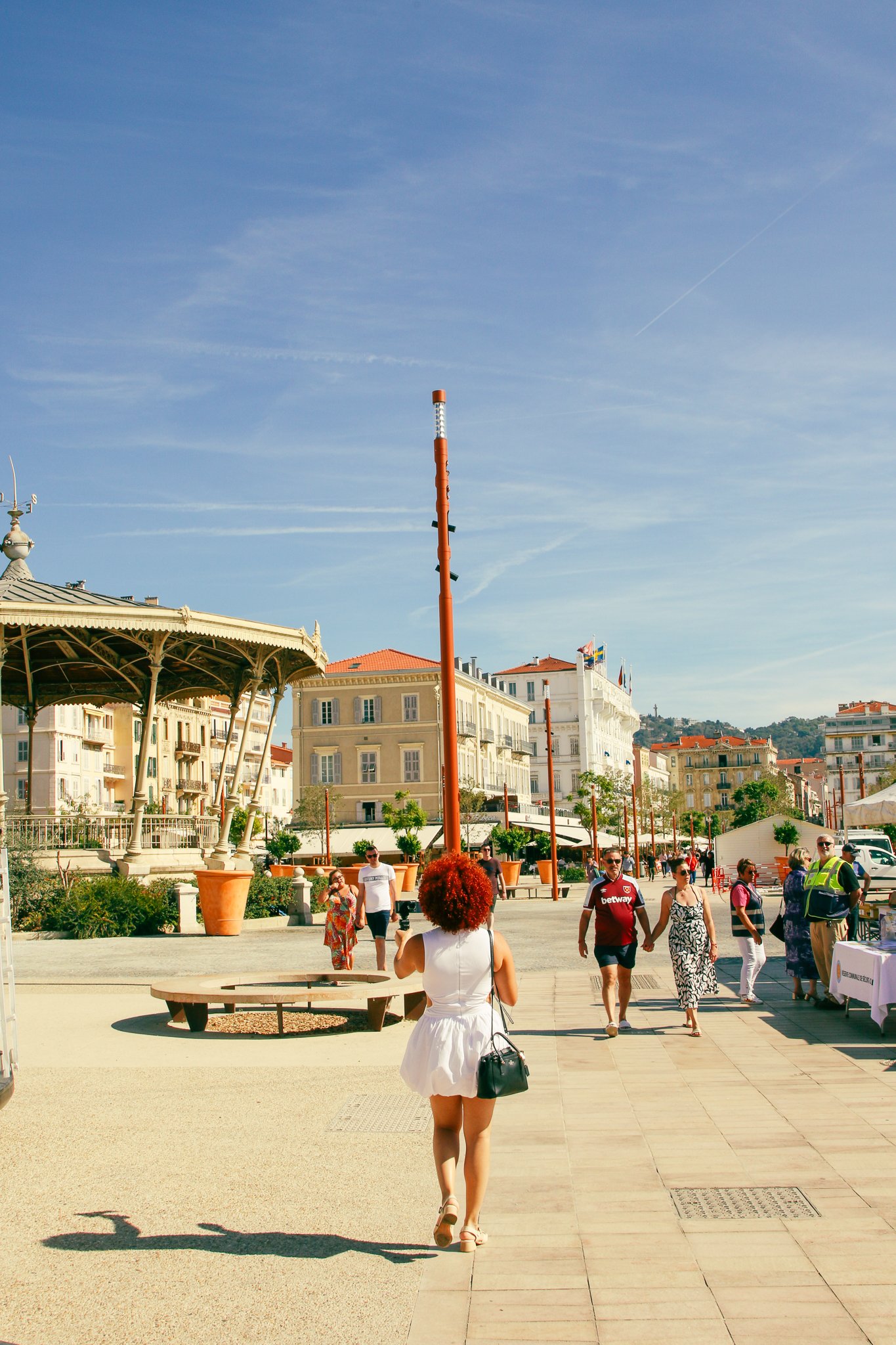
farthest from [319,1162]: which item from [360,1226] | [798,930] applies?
[798,930]

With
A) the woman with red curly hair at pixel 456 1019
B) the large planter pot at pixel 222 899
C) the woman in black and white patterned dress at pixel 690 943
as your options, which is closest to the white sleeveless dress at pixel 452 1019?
the woman with red curly hair at pixel 456 1019

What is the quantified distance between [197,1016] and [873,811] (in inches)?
608

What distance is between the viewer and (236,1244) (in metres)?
5.26

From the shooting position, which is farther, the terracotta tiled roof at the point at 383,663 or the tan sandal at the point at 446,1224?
the terracotta tiled roof at the point at 383,663

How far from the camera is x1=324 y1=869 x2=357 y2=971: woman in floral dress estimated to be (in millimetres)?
14289

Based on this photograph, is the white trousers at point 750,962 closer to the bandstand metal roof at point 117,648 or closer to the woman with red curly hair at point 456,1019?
the woman with red curly hair at point 456,1019

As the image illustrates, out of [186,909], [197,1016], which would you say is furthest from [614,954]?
[186,909]

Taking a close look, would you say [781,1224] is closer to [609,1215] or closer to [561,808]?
[609,1215]

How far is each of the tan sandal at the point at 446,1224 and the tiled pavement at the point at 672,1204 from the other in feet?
0.23

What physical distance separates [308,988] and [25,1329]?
23.1ft

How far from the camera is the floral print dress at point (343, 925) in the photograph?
563 inches

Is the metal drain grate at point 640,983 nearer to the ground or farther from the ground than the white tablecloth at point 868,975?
nearer to the ground

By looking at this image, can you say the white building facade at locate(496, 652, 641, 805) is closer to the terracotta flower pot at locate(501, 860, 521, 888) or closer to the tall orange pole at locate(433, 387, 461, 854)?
the terracotta flower pot at locate(501, 860, 521, 888)

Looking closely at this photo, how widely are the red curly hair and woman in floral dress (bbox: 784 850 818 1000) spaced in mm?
7948
